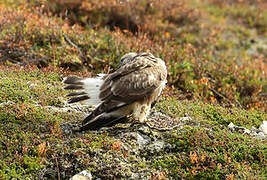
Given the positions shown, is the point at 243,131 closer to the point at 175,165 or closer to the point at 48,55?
the point at 175,165

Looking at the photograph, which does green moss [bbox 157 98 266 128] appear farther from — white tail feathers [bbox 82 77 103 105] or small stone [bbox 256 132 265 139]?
white tail feathers [bbox 82 77 103 105]

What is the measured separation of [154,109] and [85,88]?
2216mm

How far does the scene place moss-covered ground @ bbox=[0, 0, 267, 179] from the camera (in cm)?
518

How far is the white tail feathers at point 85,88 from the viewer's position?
17.9 ft

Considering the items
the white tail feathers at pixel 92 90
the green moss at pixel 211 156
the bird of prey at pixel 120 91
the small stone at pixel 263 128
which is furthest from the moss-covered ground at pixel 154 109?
the white tail feathers at pixel 92 90

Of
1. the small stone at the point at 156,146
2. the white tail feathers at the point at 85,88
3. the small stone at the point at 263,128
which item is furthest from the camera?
the small stone at the point at 263,128

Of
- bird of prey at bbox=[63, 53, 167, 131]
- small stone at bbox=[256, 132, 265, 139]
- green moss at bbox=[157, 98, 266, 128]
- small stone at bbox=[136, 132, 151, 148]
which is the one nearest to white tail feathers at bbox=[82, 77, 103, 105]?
bird of prey at bbox=[63, 53, 167, 131]

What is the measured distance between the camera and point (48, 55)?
361 inches

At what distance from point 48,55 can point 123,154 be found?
4.85 m

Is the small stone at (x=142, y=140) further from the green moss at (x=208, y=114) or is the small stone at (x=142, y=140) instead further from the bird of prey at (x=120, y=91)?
the green moss at (x=208, y=114)

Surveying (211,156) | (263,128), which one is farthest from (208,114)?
(211,156)

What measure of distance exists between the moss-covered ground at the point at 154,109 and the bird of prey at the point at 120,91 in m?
0.35

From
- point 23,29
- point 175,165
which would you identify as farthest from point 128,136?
point 23,29

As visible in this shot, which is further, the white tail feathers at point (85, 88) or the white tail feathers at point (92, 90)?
the white tail feathers at point (92, 90)
